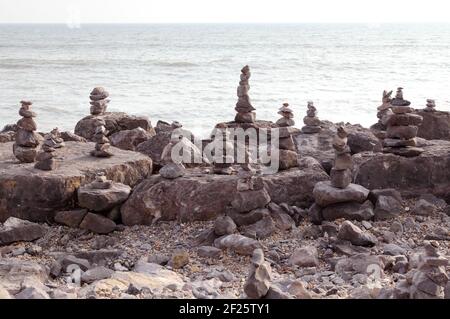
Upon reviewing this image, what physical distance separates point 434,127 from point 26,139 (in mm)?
7601

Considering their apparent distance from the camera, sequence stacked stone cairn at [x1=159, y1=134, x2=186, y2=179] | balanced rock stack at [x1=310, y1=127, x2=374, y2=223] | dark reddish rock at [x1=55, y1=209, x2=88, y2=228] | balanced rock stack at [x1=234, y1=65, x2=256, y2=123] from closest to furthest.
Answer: balanced rock stack at [x1=310, y1=127, x2=374, y2=223]
dark reddish rock at [x1=55, y1=209, x2=88, y2=228]
stacked stone cairn at [x1=159, y1=134, x2=186, y2=179]
balanced rock stack at [x1=234, y1=65, x2=256, y2=123]

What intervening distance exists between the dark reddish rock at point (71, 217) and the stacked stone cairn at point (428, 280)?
179 inches

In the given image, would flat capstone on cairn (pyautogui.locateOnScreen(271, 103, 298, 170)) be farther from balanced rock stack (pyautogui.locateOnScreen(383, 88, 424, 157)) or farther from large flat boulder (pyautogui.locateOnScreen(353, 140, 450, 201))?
balanced rock stack (pyautogui.locateOnScreen(383, 88, 424, 157))

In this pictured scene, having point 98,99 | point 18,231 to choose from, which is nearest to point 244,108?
point 98,99

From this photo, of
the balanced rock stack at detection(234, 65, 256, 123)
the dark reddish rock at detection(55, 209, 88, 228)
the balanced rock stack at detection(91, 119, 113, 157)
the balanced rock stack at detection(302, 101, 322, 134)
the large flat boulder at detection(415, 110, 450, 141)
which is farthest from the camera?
the large flat boulder at detection(415, 110, 450, 141)

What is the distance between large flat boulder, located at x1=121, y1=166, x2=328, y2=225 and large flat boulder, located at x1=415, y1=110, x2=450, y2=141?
14.4 ft

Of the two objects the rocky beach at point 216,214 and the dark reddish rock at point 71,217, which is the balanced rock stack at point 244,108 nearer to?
the rocky beach at point 216,214

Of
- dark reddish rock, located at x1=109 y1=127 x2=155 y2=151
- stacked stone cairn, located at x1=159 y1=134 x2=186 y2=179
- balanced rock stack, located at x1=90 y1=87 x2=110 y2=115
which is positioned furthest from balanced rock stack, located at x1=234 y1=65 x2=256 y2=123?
stacked stone cairn, located at x1=159 y1=134 x2=186 y2=179

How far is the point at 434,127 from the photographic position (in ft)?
39.7

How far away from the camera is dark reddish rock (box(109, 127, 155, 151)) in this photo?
11.3 meters

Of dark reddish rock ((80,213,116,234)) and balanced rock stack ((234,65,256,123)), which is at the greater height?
balanced rock stack ((234,65,256,123))

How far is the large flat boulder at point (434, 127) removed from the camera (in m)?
12.0
